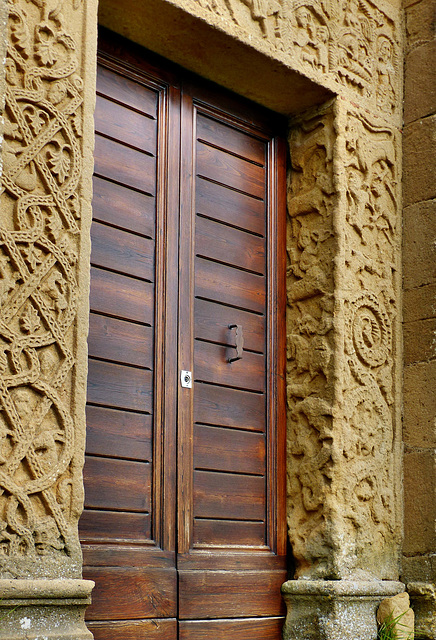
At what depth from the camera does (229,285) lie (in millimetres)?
4207

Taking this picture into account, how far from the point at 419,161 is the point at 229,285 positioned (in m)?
1.29

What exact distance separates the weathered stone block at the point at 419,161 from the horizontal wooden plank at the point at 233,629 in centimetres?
221

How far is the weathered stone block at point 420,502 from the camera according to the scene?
432 centimetres

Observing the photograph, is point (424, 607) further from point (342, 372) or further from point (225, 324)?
point (225, 324)

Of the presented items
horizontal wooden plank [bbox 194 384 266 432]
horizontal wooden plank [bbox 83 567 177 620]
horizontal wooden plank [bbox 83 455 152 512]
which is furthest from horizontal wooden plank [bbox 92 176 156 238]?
horizontal wooden plank [bbox 83 567 177 620]

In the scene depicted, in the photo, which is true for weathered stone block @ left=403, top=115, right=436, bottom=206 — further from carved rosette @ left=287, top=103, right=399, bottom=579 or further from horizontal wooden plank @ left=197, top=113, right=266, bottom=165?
horizontal wooden plank @ left=197, top=113, right=266, bottom=165

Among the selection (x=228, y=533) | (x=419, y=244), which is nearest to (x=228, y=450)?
(x=228, y=533)

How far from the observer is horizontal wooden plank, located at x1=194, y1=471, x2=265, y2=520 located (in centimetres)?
390

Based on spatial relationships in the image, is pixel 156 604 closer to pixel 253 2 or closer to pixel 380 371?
pixel 380 371

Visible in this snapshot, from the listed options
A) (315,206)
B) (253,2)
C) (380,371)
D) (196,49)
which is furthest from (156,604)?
(253,2)

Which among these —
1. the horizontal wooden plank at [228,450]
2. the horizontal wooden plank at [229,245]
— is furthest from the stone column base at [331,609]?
the horizontal wooden plank at [229,245]

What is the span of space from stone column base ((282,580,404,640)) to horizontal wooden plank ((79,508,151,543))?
0.84 metres

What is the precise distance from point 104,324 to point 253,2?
5.42 ft

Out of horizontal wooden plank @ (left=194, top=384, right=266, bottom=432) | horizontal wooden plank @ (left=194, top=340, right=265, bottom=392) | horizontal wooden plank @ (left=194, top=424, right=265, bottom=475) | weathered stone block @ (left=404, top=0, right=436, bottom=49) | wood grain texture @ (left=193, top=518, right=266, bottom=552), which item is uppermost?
weathered stone block @ (left=404, top=0, right=436, bottom=49)
